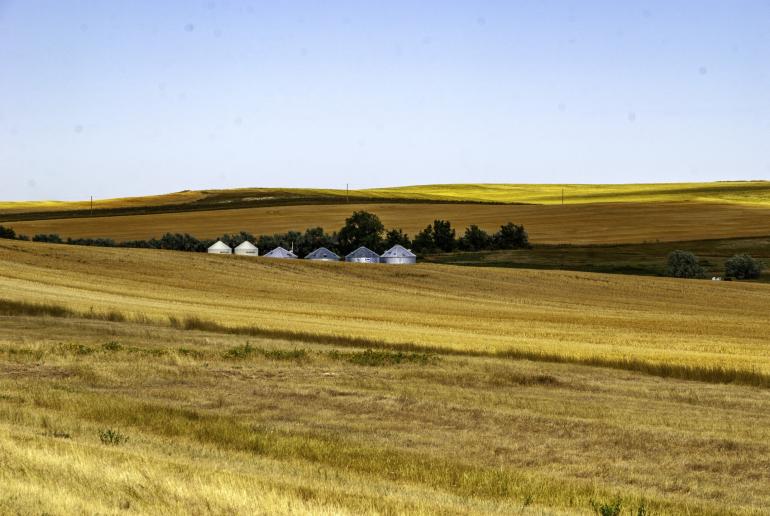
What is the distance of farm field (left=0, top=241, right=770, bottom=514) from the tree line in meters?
67.6

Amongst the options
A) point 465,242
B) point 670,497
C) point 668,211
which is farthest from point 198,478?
point 668,211

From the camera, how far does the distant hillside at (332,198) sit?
159750mm

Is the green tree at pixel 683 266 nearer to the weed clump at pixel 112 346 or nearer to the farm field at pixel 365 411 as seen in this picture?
the farm field at pixel 365 411

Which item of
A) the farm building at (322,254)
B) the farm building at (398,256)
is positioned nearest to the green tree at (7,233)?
the farm building at (322,254)

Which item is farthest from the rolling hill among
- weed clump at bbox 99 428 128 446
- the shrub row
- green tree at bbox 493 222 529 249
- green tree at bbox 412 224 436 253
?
weed clump at bbox 99 428 128 446

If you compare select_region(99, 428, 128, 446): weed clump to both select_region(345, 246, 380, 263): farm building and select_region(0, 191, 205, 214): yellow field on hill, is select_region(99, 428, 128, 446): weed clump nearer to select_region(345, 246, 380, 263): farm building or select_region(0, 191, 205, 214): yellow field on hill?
select_region(345, 246, 380, 263): farm building

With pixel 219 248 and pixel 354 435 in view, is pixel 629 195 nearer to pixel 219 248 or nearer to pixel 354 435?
pixel 219 248

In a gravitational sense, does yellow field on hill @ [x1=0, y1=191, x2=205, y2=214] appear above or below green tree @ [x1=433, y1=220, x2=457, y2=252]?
above

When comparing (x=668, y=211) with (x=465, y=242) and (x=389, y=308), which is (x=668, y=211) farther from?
(x=389, y=308)

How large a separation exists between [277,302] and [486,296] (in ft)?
62.5

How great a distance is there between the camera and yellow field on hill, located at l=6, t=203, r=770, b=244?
12238cm

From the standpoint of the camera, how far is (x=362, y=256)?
352 feet

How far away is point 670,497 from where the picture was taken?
1306cm

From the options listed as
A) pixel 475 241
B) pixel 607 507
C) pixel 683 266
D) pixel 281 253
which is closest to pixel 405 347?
pixel 607 507
